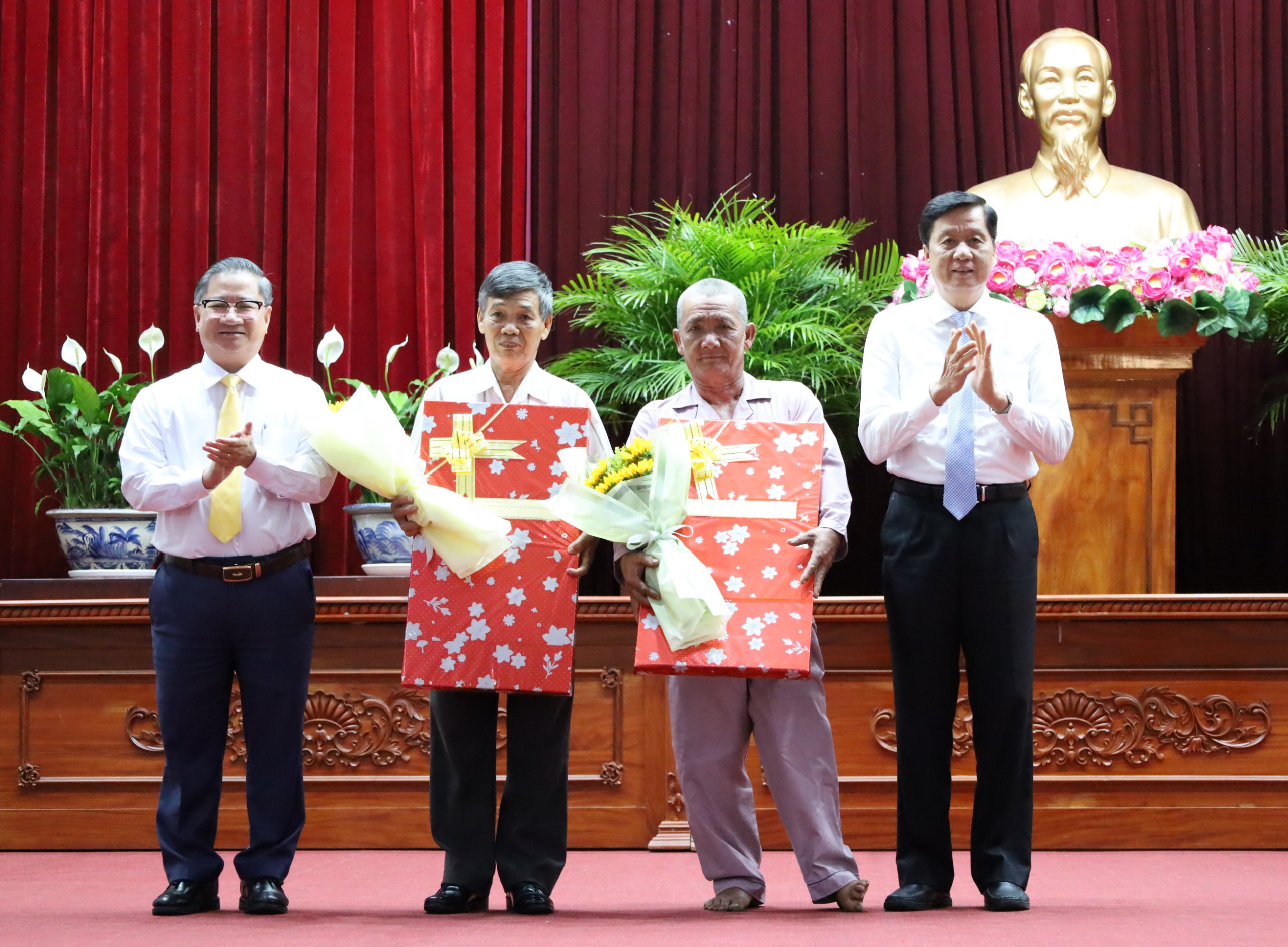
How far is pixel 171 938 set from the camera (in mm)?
2242

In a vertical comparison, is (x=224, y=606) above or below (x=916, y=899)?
above

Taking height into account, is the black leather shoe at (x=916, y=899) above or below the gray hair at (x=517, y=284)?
below

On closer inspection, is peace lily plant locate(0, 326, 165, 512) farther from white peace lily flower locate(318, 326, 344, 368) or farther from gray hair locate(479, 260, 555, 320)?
gray hair locate(479, 260, 555, 320)

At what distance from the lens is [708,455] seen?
2584 millimetres

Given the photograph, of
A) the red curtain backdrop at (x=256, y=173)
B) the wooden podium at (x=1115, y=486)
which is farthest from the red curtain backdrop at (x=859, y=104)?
the wooden podium at (x=1115, y=486)

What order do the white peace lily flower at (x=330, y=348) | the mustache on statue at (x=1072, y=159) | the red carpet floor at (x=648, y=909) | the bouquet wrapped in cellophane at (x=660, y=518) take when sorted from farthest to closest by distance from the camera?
the mustache on statue at (x=1072, y=159)
the white peace lily flower at (x=330, y=348)
the bouquet wrapped in cellophane at (x=660, y=518)
the red carpet floor at (x=648, y=909)

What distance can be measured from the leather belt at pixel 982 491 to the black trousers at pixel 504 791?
0.76 m

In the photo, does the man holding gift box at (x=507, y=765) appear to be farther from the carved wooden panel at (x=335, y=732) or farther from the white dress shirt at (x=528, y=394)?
the carved wooden panel at (x=335, y=732)

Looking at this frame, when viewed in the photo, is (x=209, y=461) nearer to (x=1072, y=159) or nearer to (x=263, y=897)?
(x=263, y=897)

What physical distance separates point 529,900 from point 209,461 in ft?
3.30

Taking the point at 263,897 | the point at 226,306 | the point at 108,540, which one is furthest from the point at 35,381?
the point at 263,897

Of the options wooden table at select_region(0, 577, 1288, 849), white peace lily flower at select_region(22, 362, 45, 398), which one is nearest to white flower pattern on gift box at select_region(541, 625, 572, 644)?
wooden table at select_region(0, 577, 1288, 849)

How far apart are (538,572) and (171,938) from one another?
2.82ft

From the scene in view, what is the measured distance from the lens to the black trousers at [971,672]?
2.58 meters
